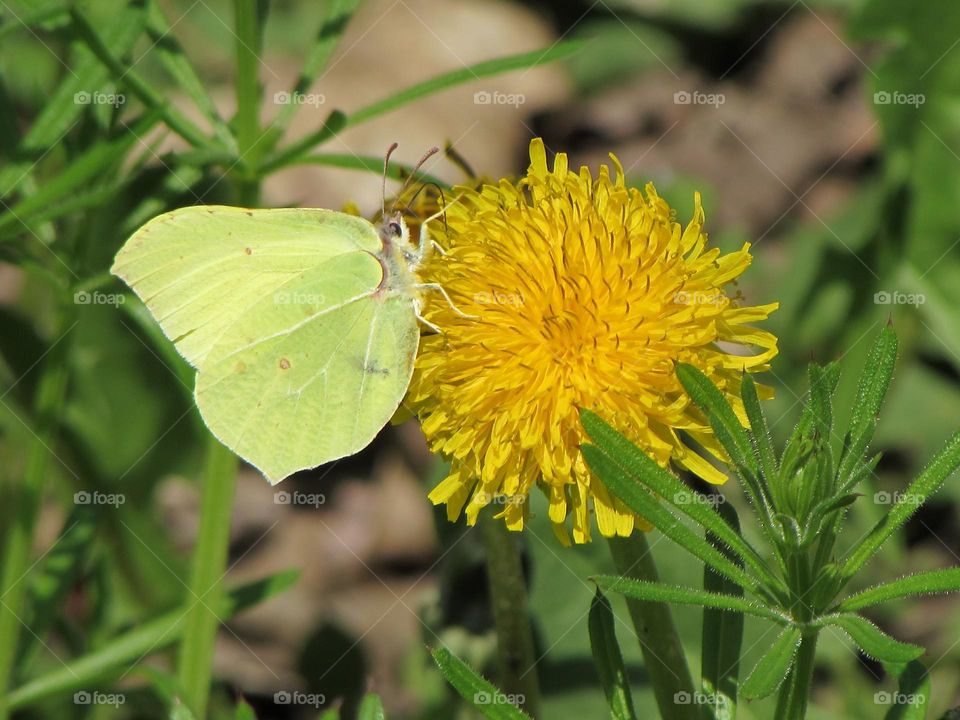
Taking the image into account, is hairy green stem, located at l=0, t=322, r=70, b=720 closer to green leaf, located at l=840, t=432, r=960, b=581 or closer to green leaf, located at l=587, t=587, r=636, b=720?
green leaf, located at l=587, t=587, r=636, b=720

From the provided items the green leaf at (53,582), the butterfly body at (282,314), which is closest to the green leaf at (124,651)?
the green leaf at (53,582)

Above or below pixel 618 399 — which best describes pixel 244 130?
above

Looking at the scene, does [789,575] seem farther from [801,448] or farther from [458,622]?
[458,622]

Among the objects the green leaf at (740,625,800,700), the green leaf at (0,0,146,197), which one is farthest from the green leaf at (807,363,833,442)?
the green leaf at (0,0,146,197)

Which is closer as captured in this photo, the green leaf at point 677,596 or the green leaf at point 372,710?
the green leaf at point 677,596

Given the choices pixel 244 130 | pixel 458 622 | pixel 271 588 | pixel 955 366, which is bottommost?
pixel 458 622

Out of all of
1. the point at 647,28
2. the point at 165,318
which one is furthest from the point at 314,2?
the point at 165,318

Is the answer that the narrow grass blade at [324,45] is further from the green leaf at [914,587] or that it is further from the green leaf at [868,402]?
the green leaf at [914,587]

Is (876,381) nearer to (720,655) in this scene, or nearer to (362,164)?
(720,655)
